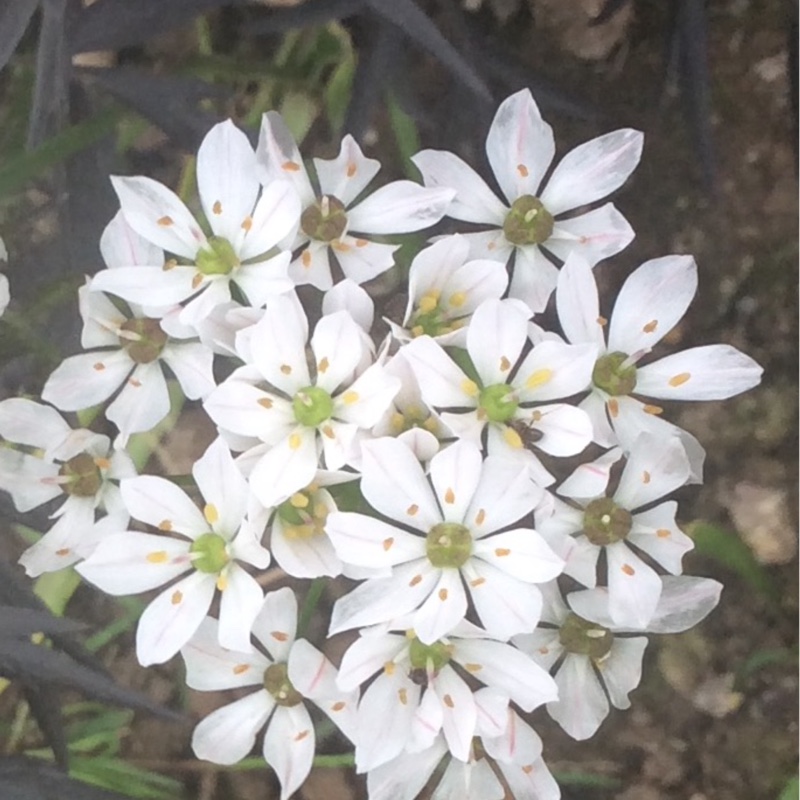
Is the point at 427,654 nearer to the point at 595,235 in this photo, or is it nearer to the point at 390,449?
the point at 390,449

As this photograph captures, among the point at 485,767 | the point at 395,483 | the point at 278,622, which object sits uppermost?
the point at 395,483

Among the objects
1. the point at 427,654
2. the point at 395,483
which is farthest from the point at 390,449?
the point at 427,654

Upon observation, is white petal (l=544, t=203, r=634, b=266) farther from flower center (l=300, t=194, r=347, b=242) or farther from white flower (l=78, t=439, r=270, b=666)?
white flower (l=78, t=439, r=270, b=666)

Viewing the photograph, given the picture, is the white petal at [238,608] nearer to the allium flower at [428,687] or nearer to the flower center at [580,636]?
the allium flower at [428,687]

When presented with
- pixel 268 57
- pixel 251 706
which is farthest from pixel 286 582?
pixel 268 57

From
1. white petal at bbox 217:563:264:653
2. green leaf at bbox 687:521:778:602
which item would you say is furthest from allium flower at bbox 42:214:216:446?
green leaf at bbox 687:521:778:602
